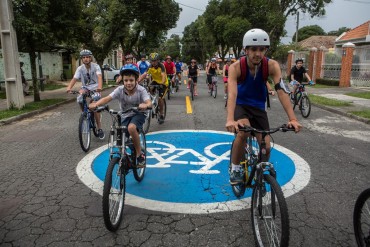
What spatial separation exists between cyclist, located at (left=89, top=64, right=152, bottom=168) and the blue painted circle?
1.62 feet

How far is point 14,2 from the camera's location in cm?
1158

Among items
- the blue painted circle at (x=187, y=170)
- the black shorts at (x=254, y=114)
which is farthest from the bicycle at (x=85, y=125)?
the black shorts at (x=254, y=114)

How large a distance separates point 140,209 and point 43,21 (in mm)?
11079

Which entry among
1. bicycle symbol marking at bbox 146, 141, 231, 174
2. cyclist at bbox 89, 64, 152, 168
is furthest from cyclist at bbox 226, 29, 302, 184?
bicycle symbol marking at bbox 146, 141, 231, 174

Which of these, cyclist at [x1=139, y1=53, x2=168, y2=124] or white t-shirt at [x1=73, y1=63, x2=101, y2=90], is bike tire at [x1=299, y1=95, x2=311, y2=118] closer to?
cyclist at [x1=139, y1=53, x2=168, y2=124]

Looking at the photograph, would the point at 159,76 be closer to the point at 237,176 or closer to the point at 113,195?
the point at 237,176

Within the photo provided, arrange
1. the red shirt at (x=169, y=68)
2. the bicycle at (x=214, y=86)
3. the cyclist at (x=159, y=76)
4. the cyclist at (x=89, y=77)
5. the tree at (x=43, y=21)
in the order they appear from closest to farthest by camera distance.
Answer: the cyclist at (x=89, y=77), the cyclist at (x=159, y=76), the tree at (x=43, y=21), the red shirt at (x=169, y=68), the bicycle at (x=214, y=86)

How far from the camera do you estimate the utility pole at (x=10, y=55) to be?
11.0 metres

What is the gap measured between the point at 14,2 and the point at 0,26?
119 cm

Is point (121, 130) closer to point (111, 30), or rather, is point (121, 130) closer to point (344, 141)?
point (344, 141)

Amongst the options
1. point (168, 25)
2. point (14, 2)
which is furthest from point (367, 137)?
point (168, 25)

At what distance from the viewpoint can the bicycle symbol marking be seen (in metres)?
5.34

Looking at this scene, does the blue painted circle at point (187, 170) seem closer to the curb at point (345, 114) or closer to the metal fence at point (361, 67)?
the curb at point (345, 114)

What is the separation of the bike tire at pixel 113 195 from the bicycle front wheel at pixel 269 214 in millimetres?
1449
